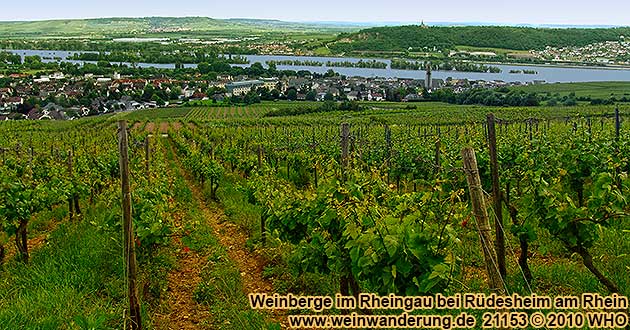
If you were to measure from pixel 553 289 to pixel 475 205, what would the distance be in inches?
123

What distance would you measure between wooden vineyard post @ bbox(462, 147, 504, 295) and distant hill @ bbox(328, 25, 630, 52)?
172m

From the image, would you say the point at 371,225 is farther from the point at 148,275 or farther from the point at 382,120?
the point at 382,120

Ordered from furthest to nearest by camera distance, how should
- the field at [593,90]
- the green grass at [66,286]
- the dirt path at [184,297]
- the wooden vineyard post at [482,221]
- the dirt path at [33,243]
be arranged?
the field at [593,90] < the dirt path at [33,243] < the dirt path at [184,297] < the green grass at [66,286] < the wooden vineyard post at [482,221]

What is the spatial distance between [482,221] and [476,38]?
589 ft

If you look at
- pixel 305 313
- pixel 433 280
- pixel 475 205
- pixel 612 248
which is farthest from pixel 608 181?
pixel 305 313

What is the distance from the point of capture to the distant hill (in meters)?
166

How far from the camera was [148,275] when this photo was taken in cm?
756

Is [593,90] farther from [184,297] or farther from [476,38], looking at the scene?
[476,38]

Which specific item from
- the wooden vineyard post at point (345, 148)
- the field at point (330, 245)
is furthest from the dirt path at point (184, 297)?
the wooden vineyard post at point (345, 148)

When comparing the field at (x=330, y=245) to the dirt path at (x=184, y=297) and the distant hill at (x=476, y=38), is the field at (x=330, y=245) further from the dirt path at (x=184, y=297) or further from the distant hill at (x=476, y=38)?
the distant hill at (x=476, y=38)

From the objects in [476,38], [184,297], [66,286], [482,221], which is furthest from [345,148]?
[476,38]

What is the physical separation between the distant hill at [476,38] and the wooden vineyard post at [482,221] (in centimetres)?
17209

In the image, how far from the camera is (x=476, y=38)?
17112cm

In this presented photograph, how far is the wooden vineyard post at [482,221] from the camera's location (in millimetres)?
3662
